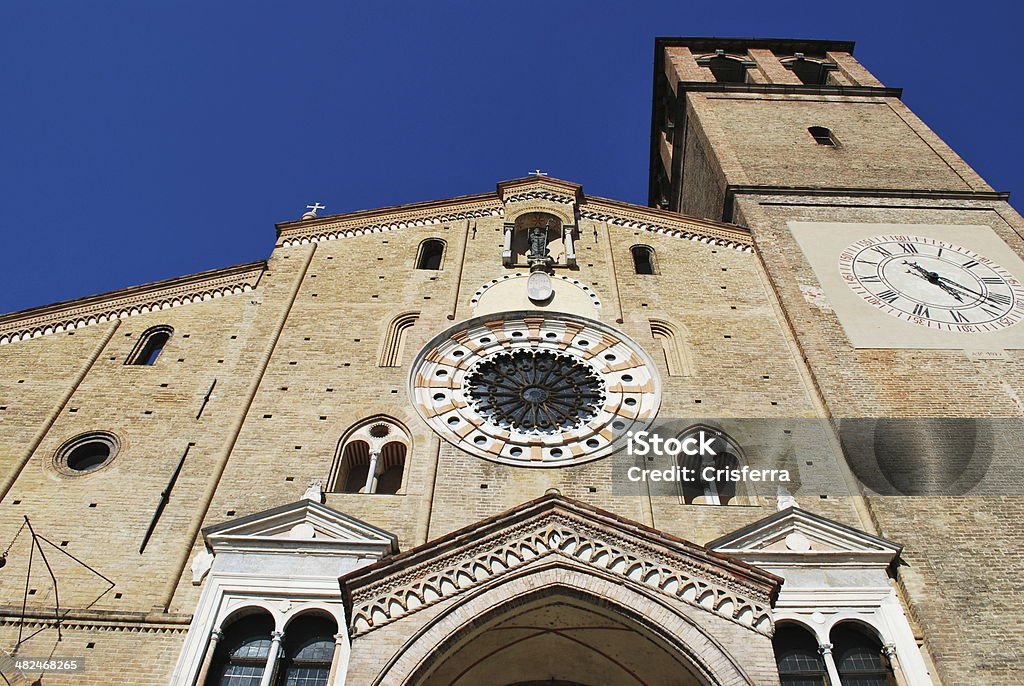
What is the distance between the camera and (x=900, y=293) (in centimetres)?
1534

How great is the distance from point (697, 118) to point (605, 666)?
1551 cm

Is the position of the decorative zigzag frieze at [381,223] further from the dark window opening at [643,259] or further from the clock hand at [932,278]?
the clock hand at [932,278]

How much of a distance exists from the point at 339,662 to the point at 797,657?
4.46 metres

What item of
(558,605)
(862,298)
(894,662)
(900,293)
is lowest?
(894,662)

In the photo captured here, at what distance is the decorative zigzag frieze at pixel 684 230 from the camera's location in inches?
667

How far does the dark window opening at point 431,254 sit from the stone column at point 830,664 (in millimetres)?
9047

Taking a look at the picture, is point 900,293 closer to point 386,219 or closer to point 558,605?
point 386,219

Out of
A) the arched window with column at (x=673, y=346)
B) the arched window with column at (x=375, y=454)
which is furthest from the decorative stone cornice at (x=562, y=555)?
the arched window with column at (x=673, y=346)

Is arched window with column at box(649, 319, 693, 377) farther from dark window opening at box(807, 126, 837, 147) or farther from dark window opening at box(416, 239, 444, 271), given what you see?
dark window opening at box(807, 126, 837, 147)

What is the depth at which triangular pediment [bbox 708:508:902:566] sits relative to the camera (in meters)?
10.2

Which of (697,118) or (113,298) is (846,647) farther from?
(697,118)

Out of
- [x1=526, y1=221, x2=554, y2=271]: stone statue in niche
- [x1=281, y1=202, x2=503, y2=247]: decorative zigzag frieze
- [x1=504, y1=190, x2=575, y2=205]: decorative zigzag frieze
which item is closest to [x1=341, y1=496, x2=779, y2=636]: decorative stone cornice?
[x1=526, y1=221, x2=554, y2=271]: stone statue in niche

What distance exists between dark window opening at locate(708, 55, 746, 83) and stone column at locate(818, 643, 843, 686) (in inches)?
808

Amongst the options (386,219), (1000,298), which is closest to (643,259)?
Result: (386,219)
